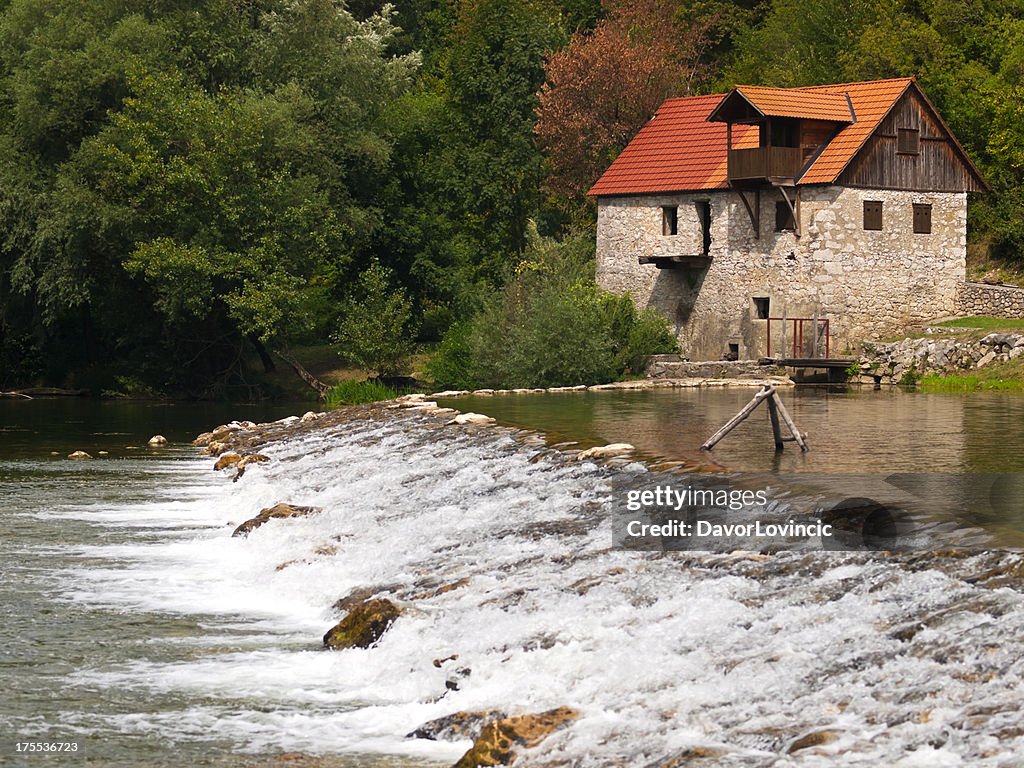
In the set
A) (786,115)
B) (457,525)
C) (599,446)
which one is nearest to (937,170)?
(786,115)

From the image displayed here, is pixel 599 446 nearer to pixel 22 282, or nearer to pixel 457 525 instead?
pixel 457 525

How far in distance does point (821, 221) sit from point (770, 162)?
243 cm

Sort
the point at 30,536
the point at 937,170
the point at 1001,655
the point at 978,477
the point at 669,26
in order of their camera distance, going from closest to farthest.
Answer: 1. the point at 1001,655
2. the point at 978,477
3. the point at 30,536
4. the point at 937,170
5. the point at 669,26

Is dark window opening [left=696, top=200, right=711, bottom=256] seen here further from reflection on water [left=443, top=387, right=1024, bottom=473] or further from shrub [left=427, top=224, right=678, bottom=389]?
reflection on water [left=443, top=387, right=1024, bottom=473]

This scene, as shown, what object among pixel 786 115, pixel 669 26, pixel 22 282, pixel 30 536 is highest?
pixel 669 26

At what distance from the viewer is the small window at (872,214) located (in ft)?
152

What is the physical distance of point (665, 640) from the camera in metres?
12.9

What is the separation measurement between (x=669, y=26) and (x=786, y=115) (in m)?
18.9

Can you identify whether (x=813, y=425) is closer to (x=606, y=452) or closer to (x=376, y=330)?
(x=606, y=452)

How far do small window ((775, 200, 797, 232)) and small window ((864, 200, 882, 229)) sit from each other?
2284 millimetres

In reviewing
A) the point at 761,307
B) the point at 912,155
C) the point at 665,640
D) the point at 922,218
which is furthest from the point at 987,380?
the point at 665,640

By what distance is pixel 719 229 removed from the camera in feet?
160

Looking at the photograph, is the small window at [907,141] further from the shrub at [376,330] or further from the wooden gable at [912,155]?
the shrub at [376,330]

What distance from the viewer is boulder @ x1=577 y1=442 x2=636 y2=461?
22.5 meters
